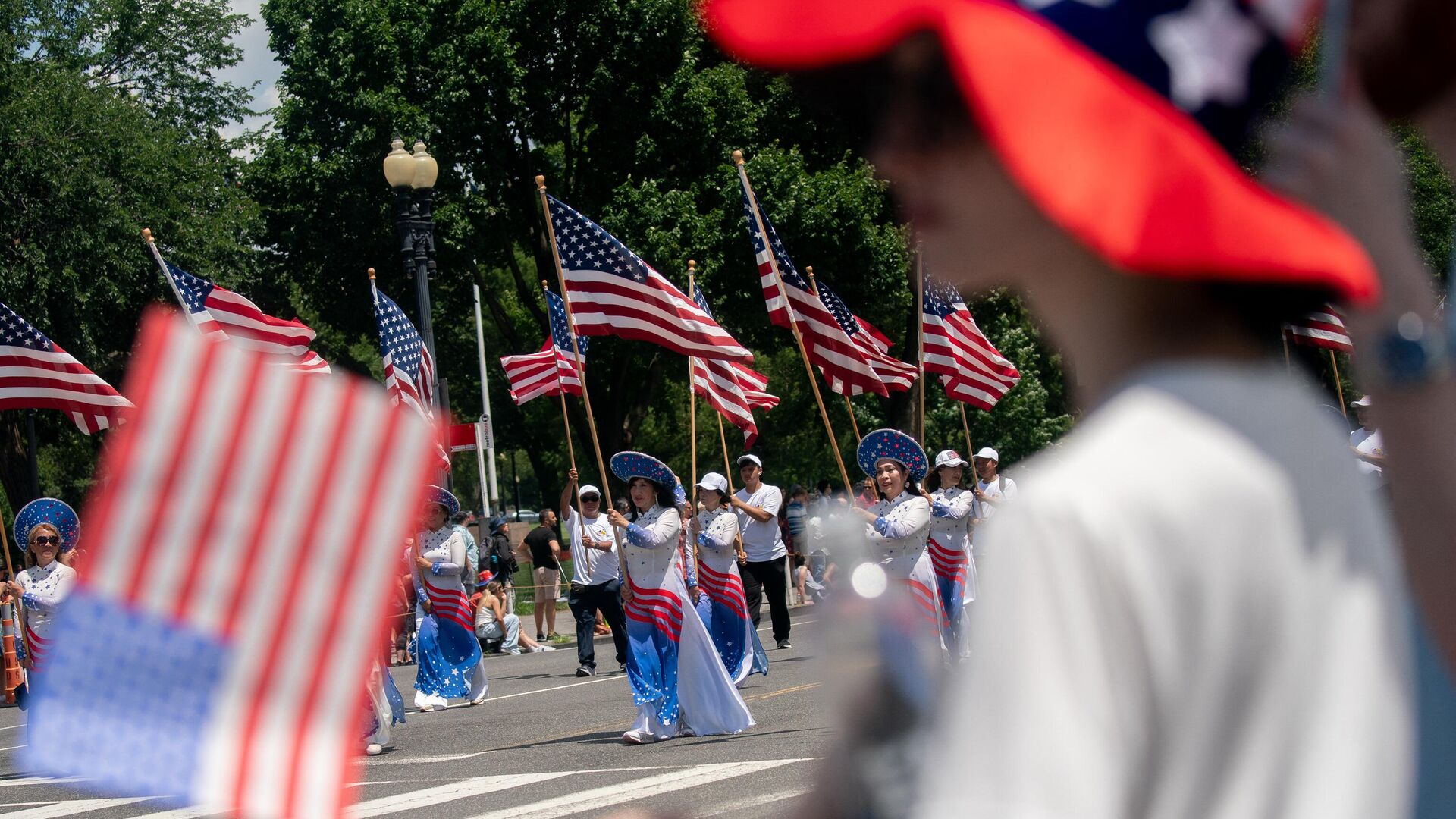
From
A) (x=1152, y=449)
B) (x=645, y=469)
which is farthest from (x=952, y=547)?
(x=1152, y=449)

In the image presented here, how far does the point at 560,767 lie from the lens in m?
10.3

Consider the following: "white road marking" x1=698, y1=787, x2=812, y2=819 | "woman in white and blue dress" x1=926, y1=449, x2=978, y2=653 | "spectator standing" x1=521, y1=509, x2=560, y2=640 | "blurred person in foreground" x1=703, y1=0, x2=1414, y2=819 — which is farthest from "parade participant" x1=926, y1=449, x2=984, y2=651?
"blurred person in foreground" x1=703, y1=0, x2=1414, y2=819

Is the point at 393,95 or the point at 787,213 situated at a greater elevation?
the point at 393,95

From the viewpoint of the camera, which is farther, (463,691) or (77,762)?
(463,691)

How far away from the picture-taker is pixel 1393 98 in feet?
4.85

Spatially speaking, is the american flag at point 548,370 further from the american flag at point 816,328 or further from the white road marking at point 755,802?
the white road marking at point 755,802

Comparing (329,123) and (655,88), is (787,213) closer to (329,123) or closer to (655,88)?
(655,88)

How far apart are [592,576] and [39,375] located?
633cm

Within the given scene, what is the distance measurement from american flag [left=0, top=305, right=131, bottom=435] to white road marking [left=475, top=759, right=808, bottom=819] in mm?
→ 6089

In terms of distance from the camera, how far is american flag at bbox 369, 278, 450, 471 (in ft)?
53.4

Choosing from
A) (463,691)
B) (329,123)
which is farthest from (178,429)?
(329,123)

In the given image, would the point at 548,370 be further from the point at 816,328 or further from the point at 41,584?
the point at 41,584

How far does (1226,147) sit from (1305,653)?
1.08 feet

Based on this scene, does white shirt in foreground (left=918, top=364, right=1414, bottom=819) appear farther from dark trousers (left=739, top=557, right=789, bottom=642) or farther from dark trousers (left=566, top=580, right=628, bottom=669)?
dark trousers (left=739, top=557, right=789, bottom=642)
